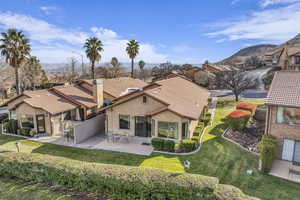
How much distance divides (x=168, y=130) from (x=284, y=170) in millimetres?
8756

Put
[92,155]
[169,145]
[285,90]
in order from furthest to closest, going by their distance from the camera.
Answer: [169,145], [92,155], [285,90]

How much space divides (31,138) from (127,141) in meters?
10.1

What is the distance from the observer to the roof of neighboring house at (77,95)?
2220 cm

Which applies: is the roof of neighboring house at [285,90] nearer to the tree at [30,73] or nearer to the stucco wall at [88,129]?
the stucco wall at [88,129]

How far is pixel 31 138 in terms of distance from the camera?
18.9m

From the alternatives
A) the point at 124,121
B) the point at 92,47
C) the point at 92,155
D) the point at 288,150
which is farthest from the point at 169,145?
the point at 92,47

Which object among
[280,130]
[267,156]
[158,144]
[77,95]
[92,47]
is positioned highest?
[92,47]

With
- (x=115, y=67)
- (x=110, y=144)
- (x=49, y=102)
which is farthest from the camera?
(x=115, y=67)

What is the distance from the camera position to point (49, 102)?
66.9 feet

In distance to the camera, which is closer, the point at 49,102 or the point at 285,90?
the point at 285,90

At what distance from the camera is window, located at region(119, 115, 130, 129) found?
18.2 meters

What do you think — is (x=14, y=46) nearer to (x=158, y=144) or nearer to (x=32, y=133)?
(x=32, y=133)

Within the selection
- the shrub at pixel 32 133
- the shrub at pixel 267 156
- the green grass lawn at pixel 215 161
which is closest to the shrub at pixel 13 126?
the green grass lawn at pixel 215 161

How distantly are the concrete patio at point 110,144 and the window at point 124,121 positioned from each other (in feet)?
4.61
